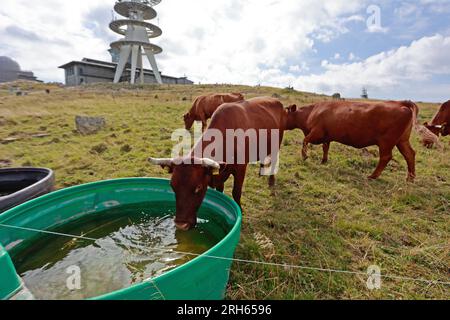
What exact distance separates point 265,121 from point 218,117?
1267mm

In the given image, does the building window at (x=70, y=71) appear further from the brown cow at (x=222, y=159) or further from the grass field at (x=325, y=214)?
the brown cow at (x=222, y=159)

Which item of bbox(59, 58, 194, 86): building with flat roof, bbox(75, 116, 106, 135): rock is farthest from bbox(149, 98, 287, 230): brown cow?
bbox(59, 58, 194, 86): building with flat roof

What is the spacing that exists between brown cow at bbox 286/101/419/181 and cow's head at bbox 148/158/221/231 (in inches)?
170

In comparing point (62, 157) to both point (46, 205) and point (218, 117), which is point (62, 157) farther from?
point (218, 117)

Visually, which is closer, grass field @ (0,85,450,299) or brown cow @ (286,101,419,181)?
grass field @ (0,85,450,299)

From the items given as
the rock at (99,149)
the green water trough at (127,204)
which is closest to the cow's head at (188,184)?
the green water trough at (127,204)

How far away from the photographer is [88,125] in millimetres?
9961

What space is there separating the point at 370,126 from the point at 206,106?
21.4 feet

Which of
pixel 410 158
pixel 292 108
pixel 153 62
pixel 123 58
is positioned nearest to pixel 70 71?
pixel 123 58

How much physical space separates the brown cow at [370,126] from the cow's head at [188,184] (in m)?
4.33

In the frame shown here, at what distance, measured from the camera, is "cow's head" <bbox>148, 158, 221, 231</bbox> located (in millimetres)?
2818

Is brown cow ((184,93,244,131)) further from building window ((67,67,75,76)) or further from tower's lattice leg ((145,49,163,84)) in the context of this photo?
building window ((67,67,75,76))

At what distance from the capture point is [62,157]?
23.0ft
